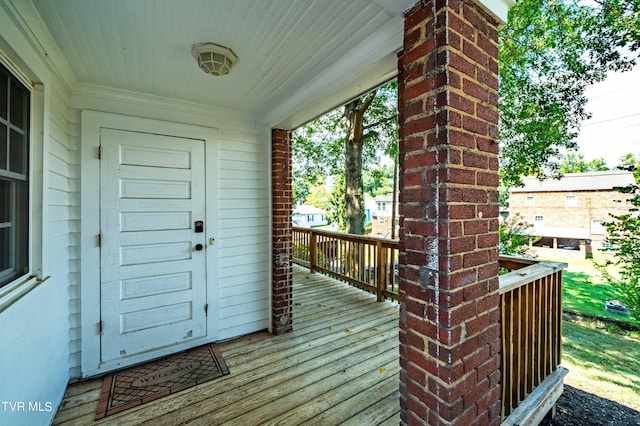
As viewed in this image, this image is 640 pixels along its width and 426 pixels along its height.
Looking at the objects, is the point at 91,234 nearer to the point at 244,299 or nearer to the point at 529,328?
the point at 244,299

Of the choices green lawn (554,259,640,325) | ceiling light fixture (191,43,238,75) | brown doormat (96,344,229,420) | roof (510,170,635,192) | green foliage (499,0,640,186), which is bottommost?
green lawn (554,259,640,325)

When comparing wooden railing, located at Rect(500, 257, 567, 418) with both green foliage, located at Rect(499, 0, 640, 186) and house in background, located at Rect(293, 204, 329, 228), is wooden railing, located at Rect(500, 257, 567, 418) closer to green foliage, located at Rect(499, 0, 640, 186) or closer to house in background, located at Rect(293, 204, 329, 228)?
green foliage, located at Rect(499, 0, 640, 186)

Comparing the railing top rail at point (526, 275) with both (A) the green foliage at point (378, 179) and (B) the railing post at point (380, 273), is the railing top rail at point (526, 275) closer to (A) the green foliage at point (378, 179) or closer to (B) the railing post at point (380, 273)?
(B) the railing post at point (380, 273)

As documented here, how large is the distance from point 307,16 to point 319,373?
2609 millimetres

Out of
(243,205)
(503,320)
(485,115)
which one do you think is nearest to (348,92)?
(485,115)

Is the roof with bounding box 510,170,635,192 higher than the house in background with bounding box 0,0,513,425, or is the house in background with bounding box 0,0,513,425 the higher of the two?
the roof with bounding box 510,170,635,192

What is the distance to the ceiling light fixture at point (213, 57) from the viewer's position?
1681 mm

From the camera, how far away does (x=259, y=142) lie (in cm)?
305

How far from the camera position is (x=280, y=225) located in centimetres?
300

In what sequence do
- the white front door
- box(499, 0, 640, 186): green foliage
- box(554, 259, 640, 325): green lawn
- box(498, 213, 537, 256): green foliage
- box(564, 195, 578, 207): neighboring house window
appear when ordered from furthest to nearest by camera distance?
box(564, 195, 578, 207): neighboring house window < box(498, 213, 537, 256): green foliage < box(554, 259, 640, 325): green lawn < box(499, 0, 640, 186): green foliage < the white front door

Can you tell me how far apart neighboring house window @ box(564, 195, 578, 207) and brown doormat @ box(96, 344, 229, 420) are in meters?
16.0

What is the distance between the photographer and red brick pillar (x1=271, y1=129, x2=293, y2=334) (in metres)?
2.99

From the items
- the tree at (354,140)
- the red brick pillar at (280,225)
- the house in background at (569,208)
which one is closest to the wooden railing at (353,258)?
the tree at (354,140)

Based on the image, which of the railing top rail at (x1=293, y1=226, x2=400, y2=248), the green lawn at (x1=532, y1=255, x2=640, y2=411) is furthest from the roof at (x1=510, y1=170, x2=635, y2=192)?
the railing top rail at (x1=293, y1=226, x2=400, y2=248)
